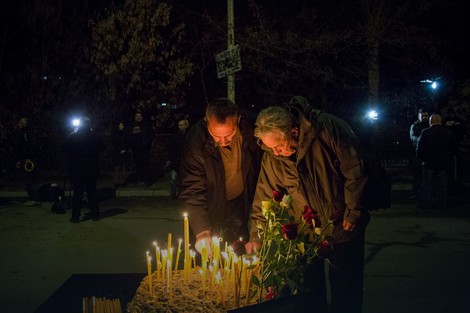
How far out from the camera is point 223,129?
4.16 meters

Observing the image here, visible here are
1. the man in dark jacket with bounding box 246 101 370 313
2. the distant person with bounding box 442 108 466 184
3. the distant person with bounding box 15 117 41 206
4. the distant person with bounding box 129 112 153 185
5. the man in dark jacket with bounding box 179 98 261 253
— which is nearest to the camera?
the man in dark jacket with bounding box 246 101 370 313

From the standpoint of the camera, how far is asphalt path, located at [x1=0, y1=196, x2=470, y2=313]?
623 cm

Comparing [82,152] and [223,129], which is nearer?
[223,129]

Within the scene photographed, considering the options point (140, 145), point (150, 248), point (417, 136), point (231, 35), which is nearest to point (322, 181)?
point (150, 248)

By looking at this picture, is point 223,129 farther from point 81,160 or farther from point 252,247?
point 81,160

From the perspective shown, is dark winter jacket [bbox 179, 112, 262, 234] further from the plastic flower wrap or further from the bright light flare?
the bright light flare

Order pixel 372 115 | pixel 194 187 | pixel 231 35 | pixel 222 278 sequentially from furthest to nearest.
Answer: pixel 372 115
pixel 231 35
pixel 194 187
pixel 222 278

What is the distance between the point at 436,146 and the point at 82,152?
260 inches

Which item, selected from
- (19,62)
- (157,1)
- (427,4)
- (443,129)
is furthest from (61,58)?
(443,129)

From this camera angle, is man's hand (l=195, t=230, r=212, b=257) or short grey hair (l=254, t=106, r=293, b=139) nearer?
short grey hair (l=254, t=106, r=293, b=139)

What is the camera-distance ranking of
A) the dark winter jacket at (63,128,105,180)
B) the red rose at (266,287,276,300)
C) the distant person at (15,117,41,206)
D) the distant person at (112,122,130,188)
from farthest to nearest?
the distant person at (112,122,130,188) < the distant person at (15,117,41,206) < the dark winter jacket at (63,128,105,180) < the red rose at (266,287,276,300)

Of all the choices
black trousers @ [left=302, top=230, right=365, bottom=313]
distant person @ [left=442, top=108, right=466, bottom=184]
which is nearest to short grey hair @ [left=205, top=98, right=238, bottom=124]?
black trousers @ [left=302, top=230, right=365, bottom=313]

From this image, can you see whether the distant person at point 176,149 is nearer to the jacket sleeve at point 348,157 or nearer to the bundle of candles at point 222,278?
the jacket sleeve at point 348,157

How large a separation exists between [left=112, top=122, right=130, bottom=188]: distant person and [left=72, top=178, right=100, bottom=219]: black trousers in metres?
5.07
